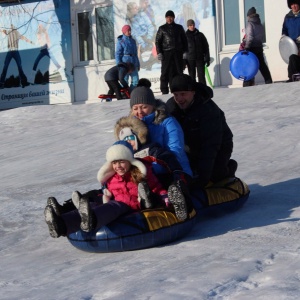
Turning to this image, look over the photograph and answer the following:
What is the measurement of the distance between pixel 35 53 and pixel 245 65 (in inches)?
251

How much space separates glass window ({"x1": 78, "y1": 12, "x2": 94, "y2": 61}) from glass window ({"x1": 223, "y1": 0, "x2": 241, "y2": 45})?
3.37m

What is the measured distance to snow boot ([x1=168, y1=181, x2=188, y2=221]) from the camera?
5.69 m

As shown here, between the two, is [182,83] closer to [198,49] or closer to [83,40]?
[198,49]

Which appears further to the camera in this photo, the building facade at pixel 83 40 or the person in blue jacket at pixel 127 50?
the building facade at pixel 83 40

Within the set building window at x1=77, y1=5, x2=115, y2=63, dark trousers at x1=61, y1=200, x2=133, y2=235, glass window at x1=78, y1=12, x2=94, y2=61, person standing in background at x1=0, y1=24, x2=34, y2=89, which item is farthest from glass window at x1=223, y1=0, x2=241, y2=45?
dark trousers at x1=61, y1=200, x2=133, y2=235

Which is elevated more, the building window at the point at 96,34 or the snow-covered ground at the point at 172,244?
the building window at the point at 96,34

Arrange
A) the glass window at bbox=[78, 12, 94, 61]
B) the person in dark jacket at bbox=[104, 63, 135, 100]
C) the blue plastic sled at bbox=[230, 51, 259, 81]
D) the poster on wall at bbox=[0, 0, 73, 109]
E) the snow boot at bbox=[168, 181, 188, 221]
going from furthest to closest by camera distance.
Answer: the poster on wall at bbox=[0, 0, 73, 109]
the glass window at bbox=[78, 12, 94, 61]
the person in dark jacket at bbox=[104, 63, 135, 100]
the blue plastic sled at bbox=[230, 51, 259, 81]
the snow boot at bbox=[168, 181, 188, 221]

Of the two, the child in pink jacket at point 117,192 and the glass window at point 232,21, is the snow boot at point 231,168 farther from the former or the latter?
the glass window at point 232,21

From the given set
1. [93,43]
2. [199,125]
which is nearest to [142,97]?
[199,125]

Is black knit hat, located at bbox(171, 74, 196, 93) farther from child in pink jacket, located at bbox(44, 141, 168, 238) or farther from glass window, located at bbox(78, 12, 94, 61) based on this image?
glass window, located at bbox(78, 12, 94, 61)

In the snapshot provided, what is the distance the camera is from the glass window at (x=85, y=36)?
19.9 meters

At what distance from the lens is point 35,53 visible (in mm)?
20391

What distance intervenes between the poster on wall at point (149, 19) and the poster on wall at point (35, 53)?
1.56 metres

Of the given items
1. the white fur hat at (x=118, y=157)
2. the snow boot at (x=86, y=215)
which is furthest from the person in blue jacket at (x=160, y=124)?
the snow boot at (x=86, y=215)
